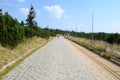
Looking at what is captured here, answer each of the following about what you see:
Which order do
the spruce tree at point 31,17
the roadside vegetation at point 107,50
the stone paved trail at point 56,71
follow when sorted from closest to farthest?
the stone paved trail at point 56,71 → the roadside vegetation at point 107,50 → the spruce tree at point 31,17

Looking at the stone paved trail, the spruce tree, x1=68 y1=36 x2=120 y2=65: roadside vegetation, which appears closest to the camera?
the stone paved trail

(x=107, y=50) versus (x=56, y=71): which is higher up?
(x=56, y=71)

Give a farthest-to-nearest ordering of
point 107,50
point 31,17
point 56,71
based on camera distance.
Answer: point 31,17 < point 107,50 < point 56,71

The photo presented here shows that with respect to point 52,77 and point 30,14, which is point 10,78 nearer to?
point 52,77

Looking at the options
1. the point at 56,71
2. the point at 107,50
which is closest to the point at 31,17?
the point at 107,50

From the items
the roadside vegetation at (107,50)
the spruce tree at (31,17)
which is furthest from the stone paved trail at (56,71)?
the spruce tree at (31,17)

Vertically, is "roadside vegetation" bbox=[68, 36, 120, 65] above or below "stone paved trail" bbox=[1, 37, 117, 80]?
below

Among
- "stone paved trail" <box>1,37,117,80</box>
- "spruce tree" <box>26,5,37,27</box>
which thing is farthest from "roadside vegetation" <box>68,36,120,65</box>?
"spruce tree" <box>26,5,37,27</box>

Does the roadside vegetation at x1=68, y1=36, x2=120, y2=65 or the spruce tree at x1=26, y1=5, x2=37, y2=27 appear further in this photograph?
the spruce tree at x1=26, y1=5, x2=37, y2=27

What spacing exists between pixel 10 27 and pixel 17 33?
0.87m

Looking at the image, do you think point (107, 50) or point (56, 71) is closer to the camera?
point (56, 71)

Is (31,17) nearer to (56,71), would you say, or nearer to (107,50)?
(107,50)

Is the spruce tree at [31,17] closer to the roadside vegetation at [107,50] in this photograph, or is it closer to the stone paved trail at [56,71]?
the roadside vegetation at [107,50]

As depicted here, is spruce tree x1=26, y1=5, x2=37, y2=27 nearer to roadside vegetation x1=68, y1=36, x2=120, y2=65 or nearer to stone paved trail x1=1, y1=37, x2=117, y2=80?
roadside vegetation x1=68, y1=36, x2=120, y2=65
